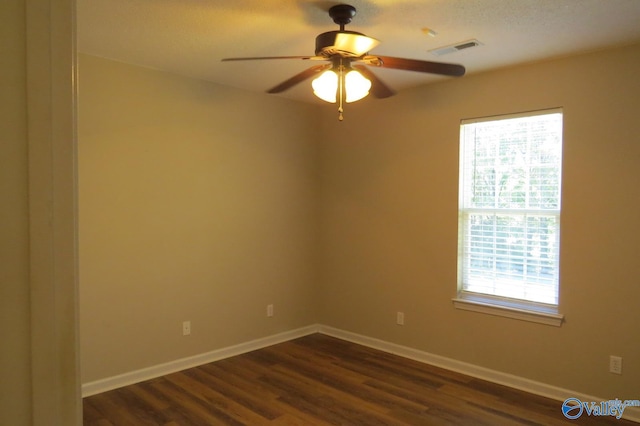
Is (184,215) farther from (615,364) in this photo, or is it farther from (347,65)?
(615,364)

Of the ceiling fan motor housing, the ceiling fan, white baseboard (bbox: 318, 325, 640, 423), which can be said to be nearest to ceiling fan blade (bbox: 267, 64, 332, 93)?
the ceiling fan

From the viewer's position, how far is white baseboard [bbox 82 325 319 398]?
11.2 ft

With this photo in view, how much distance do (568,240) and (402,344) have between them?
1810 millimetres

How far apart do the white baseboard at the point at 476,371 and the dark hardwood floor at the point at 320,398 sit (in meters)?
0.08

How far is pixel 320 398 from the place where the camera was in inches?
133

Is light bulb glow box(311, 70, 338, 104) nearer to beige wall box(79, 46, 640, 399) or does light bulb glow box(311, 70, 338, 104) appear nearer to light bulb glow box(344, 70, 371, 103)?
light bulb glow box(344, 70, 371, 103)

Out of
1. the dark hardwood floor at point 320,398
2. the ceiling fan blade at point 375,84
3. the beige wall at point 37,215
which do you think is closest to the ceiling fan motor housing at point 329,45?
the ceiling fan blade at point 375,84

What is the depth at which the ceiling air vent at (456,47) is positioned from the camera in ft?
9.93

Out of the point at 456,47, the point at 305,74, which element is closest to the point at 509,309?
the point at 456,47

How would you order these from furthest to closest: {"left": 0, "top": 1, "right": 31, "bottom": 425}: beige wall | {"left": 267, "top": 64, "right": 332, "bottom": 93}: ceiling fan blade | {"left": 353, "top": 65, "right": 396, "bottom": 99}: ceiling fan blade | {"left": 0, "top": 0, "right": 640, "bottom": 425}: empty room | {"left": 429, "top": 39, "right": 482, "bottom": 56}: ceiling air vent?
{"left": 429, "top": 39, "right": 482, "bottom": 56}: ceiling air vent → {"left": 0, "top": 0, "right": 640, "bottom": 425}: empty room → {"left": 353, "top": 65, "right": 396, "bottom": 99}: ceiling fan blade → {"left": 267, "top": 64, "right": 332, "bottom": 93}: ceiling fan blade → {"left": 0, "top": 1, "right": 31, "bottom": 425}: beige wall

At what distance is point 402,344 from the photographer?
4316 mm

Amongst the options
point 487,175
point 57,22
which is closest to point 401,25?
point 487,175

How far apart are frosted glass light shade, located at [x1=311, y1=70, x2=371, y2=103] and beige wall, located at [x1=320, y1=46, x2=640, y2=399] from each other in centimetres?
168

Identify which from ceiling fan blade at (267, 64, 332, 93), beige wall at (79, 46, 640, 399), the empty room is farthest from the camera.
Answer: beige wall at (79, 46, 640, 399)
